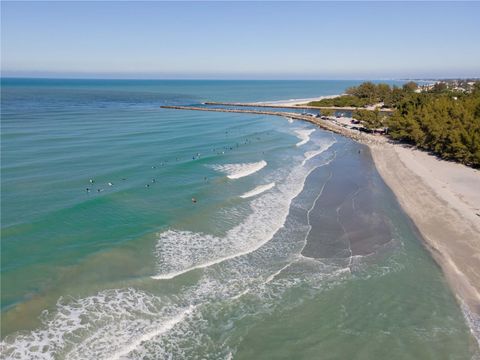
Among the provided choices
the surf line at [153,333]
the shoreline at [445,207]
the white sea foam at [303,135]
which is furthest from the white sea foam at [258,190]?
the white sea foam at [303,135]

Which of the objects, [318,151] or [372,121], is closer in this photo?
[318,151]

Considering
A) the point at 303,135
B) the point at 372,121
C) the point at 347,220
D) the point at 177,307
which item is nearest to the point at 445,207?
the point at 347,220

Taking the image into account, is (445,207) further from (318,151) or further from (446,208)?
(318,151)

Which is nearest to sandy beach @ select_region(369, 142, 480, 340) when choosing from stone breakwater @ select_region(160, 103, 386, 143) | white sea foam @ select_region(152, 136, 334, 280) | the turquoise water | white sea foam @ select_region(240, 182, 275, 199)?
the turquoise water

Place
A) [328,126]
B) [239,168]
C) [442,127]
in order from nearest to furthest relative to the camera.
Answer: [239,168] < [442,127] < [328,126]

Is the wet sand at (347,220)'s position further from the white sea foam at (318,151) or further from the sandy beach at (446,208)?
the white sea foam at (318,151)

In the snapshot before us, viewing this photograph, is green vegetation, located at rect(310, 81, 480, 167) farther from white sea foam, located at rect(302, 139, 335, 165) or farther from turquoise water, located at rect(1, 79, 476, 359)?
turquoise water, located at rect(1, 79, 476, 359)

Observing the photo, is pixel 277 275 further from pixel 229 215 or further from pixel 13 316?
pixel 13 316
